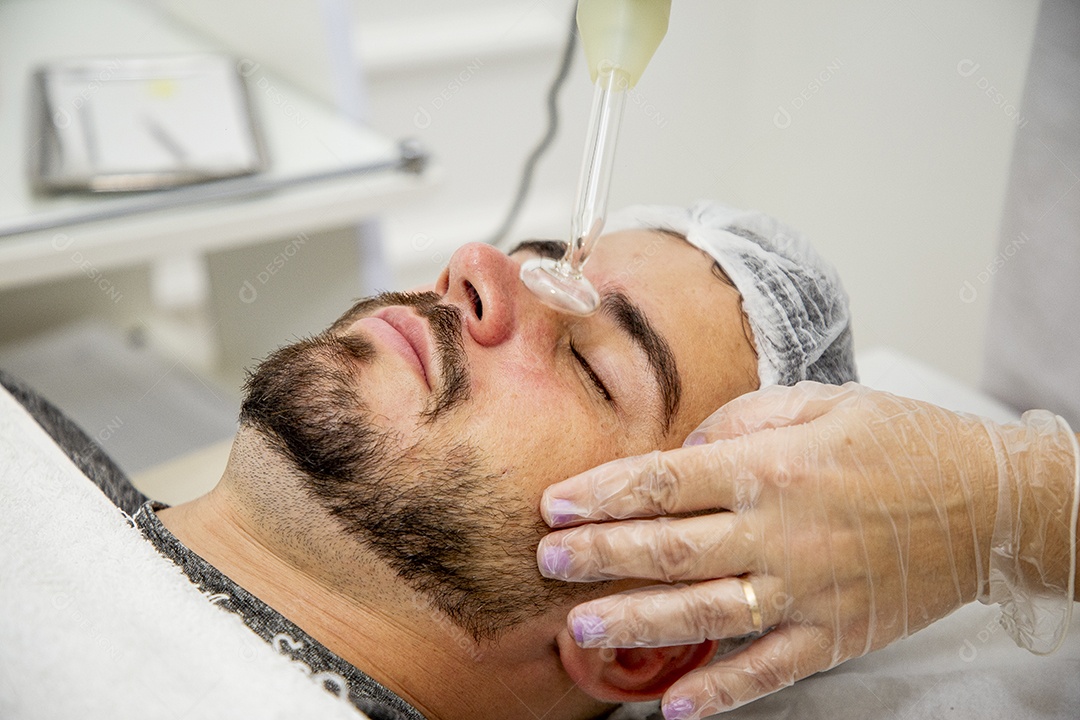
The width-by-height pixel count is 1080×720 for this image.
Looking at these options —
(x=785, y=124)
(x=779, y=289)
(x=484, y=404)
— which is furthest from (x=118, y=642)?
(x=785, y=124)

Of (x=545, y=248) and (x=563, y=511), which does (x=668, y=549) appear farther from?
(x=545, y=248)

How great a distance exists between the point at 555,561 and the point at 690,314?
297 mm

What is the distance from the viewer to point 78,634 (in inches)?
28.4

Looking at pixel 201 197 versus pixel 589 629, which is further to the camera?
pixel 201 197

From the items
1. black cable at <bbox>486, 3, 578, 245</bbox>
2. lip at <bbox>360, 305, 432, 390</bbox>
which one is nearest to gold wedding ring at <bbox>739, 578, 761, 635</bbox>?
lip at <bbox>360, 305, 432, 390</bbox>

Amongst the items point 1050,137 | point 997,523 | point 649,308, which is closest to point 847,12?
point 1050,137

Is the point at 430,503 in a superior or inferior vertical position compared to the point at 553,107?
inferior

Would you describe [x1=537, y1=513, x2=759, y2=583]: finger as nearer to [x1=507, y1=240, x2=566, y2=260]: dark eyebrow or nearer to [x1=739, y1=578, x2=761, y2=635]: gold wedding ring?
[x1=739, y1=578, x2=761, y2=635]: gold wedding ring

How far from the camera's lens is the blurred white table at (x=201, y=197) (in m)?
1.25

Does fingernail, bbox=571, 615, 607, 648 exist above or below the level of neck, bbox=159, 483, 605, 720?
above

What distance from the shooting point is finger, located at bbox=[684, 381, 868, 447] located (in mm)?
820

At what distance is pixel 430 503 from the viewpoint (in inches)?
31.9

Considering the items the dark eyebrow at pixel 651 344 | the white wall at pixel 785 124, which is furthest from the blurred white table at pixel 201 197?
the dark eyebrow at pixel 651 344

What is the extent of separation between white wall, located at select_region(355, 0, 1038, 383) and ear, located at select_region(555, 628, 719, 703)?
2.92 ft
